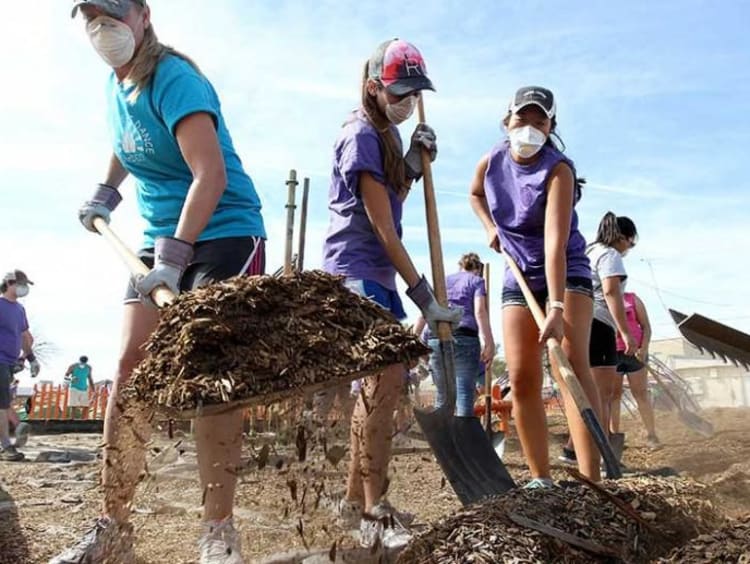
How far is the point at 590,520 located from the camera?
2605mm

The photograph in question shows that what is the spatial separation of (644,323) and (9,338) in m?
6.25

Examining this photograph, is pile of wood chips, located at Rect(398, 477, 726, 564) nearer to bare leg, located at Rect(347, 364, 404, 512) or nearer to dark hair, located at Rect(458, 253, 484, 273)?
bare leg, located at Rect(347, 364, 404, 512)

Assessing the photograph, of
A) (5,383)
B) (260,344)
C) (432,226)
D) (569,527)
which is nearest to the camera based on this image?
(260,344)

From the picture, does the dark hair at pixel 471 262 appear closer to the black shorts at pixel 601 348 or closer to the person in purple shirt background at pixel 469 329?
the person in purple shirt background at pixel 469 329

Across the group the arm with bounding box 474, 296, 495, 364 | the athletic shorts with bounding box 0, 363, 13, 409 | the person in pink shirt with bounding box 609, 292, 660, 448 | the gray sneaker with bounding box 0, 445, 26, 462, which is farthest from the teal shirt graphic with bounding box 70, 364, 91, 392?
the person in pink shirt with bounding box 609, 292, 660, 448

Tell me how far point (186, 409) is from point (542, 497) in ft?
4.32

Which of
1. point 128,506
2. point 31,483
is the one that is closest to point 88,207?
point 128,506

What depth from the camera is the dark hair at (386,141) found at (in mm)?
3344

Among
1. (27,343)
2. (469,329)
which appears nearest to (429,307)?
(469,329)

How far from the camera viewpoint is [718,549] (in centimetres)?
232

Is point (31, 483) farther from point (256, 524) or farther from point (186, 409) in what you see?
point (186, 409)

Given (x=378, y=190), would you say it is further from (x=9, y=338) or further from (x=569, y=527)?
(x=9, y=338)

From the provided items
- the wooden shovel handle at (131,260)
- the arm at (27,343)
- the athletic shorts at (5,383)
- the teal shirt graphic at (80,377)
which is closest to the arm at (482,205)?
the wooden shovel handle at (131,260)

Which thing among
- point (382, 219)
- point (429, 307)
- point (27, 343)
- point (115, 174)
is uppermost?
point (115, 174)
